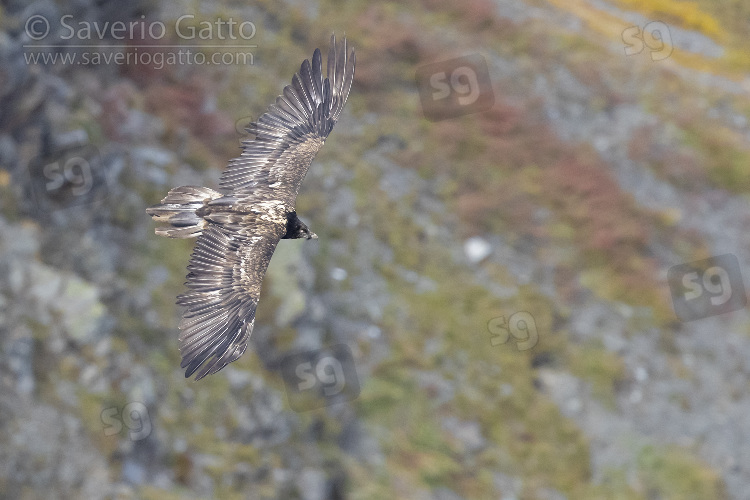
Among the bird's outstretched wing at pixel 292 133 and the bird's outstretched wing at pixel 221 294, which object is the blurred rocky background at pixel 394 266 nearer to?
the bird's outstretched wing at pixel 292 133

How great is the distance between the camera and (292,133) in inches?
397

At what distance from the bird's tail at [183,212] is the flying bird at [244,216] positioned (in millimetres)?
12

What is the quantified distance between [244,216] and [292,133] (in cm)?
158

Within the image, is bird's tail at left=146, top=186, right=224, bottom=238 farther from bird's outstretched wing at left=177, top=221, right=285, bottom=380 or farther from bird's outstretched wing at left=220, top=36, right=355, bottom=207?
bird's outstretched wing at left=220, top=36, right=355, bottom=207

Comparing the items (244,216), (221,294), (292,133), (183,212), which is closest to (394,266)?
(292,133)

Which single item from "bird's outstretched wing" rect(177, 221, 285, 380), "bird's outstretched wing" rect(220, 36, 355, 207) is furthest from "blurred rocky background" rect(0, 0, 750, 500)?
"bird's outstretched wing" rect(177, 221, 285, 380)

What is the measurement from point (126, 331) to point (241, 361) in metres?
1.92

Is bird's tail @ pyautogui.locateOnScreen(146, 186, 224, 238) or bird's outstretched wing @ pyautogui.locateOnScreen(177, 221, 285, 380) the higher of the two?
bird's tail @ pyautogui.locateOnScreen(146, 186, 224, 238)

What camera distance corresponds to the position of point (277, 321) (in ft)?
43.8

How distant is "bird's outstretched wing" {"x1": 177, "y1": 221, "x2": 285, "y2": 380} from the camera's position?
8.19m

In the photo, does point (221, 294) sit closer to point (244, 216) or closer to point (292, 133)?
point (244, 216)

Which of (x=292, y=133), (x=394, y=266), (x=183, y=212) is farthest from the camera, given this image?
(x=394, y=266)

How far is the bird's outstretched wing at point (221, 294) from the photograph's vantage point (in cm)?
819

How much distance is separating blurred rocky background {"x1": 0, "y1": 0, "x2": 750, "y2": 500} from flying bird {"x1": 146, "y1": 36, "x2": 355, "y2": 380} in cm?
385
